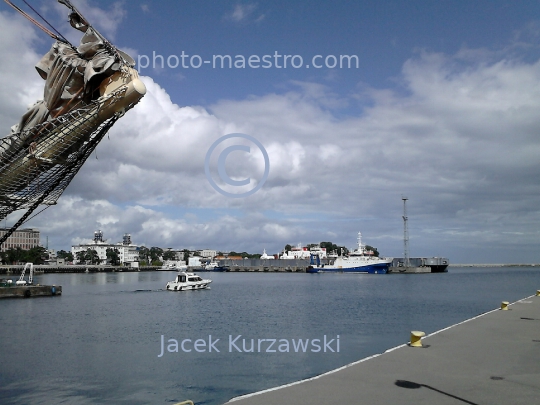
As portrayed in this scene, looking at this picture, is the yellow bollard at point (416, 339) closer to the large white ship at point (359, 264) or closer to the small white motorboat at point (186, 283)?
the small white motorboat at point (186, 283)

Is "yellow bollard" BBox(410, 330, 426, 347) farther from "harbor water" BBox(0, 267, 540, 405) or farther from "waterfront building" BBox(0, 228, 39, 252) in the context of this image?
"waterfront building" BBox(0, 228, 39, 252)

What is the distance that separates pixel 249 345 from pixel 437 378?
14826mm

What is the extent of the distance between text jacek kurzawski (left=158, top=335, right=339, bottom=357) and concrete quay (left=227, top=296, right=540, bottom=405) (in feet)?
29.1

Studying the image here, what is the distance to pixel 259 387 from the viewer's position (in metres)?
15.9

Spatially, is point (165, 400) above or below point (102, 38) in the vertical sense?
below

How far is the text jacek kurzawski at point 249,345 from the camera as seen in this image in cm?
2195

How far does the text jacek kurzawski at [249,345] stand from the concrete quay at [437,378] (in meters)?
8.88

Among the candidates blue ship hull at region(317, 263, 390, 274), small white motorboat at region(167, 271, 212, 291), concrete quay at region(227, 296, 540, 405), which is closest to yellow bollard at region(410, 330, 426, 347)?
concrete quay at region(227, 296, 540, 405)

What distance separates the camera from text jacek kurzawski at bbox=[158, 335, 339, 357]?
72.0 ft

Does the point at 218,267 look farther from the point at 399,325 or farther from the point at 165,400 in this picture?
the point at 165,400

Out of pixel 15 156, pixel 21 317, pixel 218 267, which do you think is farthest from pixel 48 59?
pixel 218 267

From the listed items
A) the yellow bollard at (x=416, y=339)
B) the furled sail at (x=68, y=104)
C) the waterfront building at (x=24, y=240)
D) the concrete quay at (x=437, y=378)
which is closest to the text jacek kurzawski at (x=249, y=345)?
the yellow bollard at (x=416, y=339)

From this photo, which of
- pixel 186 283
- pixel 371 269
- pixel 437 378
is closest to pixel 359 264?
pixel 371 269

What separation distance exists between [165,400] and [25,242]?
18506 centimetres
